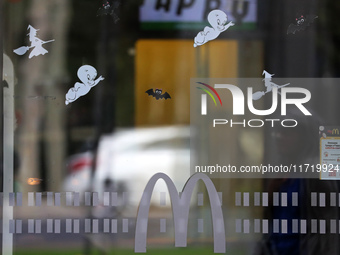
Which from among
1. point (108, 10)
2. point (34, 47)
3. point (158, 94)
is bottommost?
point (158, 94)

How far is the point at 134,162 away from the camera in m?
3.42

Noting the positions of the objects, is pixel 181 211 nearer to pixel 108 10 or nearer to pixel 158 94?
pixel 158 94

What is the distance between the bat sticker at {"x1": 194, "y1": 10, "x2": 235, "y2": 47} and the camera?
343 centimetres

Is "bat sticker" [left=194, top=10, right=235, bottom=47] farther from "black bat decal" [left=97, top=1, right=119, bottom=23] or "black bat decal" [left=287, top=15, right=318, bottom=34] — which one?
"black bat decal" [left=97, top=1, right=119, bottom=23]

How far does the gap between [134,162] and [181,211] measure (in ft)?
1.52

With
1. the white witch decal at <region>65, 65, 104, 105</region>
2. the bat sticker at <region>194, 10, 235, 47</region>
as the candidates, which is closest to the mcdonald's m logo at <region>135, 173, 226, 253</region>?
the white witch decal at <region>65, 65, 104, 105</region>

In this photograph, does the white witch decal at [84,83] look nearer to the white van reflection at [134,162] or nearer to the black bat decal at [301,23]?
the white van reflection at [134,162]

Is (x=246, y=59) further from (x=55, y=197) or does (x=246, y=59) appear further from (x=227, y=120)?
(x=55, y=197)

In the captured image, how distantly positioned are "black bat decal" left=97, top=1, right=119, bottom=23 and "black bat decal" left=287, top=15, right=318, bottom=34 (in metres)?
1.18

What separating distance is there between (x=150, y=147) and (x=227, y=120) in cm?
55

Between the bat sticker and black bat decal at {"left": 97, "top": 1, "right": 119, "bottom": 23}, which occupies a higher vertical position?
black bat decal at {"left": 97, "top": 1, "right": 119, "bottom": 23}

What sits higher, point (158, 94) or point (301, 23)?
point (301, 23)

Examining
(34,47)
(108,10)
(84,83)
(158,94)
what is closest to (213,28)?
(158,94)

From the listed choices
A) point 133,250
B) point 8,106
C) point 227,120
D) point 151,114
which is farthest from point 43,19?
point 133,250
